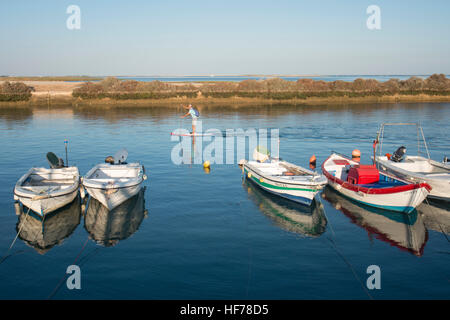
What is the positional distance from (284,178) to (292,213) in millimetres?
2162

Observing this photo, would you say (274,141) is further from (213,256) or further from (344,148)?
(213,256)

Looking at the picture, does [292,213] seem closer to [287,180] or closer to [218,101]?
[287,180]

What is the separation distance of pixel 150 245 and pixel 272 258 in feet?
16.3

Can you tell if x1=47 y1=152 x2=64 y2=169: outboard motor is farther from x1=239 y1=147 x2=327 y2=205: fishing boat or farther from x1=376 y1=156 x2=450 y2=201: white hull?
x1=376 y1=156 x2=450 y2=201: white hull

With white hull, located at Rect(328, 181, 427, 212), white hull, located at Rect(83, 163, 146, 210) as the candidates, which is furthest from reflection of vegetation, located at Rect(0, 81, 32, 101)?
white hull, located at Rect(328, 181, 427, 212)

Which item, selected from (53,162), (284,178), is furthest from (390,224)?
(53,162)

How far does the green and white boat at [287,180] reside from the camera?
20656mm

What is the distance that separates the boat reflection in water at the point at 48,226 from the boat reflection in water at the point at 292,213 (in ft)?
30.8

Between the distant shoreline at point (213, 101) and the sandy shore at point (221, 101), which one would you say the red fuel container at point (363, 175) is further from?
the sandy shore at point (221, 101)

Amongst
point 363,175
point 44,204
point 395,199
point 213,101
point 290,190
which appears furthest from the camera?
point 213,101

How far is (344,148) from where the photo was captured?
37.0m

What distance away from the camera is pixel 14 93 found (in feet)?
269

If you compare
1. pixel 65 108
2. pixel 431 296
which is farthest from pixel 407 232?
pixel 65 108
